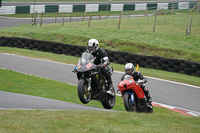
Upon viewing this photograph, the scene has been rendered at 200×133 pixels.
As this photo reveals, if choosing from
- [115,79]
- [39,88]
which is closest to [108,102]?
[39,88]

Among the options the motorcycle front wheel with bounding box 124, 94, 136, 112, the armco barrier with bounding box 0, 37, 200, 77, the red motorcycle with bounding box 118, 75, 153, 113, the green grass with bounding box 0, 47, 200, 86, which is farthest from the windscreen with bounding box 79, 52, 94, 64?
the armco barrier with bounding box 0, 37, 200, 77

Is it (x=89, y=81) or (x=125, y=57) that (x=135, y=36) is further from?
(x=89, y=81)

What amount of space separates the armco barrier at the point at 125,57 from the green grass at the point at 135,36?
2.15 metres

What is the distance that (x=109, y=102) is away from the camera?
400 inches

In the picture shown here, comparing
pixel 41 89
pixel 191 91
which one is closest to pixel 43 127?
pixel 41 89

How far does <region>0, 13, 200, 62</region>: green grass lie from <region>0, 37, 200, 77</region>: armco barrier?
2145mm

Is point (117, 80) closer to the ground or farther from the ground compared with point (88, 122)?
closer to the ground

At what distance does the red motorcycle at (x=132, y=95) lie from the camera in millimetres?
9133

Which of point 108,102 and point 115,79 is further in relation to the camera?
point 115,79

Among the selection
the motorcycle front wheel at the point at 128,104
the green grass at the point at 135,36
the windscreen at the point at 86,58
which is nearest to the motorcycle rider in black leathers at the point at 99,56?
the windscreen at the point at 86,58

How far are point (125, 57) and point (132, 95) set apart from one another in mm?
9761

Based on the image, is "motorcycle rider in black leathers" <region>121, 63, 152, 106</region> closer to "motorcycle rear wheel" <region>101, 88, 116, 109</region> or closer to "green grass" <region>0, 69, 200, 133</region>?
"motorcycle rear wheel" <region>101, 88, 116, 109</region>

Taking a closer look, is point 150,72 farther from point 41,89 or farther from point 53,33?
point 53,33

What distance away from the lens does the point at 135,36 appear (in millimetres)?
24062
